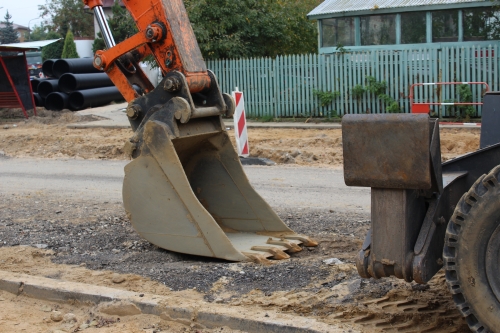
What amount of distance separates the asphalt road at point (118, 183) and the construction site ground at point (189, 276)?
0.41 metres

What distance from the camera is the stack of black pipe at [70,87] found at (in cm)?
2308

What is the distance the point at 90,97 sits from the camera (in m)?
23.5

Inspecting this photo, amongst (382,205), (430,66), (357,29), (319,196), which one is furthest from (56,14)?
(382,205)

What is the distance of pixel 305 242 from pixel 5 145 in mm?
11771

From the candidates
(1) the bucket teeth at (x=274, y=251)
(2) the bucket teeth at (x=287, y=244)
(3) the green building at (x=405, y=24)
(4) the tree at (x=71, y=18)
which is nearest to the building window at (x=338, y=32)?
(3) the green building at (x=405, y=24)

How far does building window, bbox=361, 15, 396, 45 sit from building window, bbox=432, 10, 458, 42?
4.21 ft

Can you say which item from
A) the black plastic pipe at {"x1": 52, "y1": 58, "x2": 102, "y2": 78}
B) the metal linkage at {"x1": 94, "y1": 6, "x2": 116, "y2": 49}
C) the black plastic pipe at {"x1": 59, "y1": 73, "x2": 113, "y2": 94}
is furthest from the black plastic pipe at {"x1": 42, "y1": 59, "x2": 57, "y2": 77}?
the metal linkage at {"x1": 94, "y1": 6, "x2": 116, "y2": 49}

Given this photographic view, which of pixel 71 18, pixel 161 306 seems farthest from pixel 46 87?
pixel 71 18

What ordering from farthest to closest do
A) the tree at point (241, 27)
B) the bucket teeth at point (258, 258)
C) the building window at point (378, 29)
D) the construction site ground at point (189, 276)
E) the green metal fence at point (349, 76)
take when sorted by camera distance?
1. the building window at point (378, 29)
2. the tree at point (241, 27)
3. the green metal fence at point (349, 76)
4. the bucket teeth at point (258, 258)
5. the construction site ground at point (189, 276)

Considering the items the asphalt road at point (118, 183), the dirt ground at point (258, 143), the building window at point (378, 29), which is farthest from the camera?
the building window at point (378, 29)

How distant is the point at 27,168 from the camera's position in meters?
12.0

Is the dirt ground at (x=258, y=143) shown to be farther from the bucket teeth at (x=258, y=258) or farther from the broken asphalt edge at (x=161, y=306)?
the broken asphalt edge at (x=161, y=306)

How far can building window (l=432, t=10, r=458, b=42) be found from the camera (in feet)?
63.0

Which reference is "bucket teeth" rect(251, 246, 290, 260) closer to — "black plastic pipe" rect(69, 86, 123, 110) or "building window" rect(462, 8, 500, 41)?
"building window" rect(462, 8, 500, 41)
